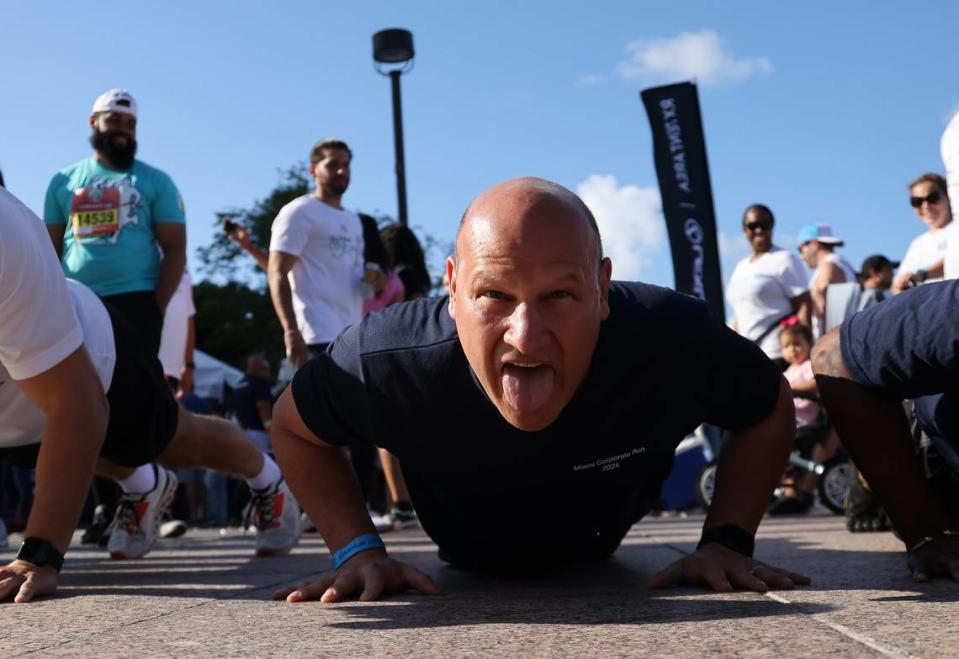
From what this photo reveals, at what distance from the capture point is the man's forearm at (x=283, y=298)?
6724mm

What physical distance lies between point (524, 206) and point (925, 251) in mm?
5007

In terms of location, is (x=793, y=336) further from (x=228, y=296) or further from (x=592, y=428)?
(x=228, y=296)

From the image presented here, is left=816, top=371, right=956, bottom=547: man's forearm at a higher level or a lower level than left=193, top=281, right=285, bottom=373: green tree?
lower

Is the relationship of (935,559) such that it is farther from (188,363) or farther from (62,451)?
(188,363)

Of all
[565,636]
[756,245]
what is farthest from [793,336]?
[565,636]

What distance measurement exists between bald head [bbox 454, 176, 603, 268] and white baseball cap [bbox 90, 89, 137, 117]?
3782 mm

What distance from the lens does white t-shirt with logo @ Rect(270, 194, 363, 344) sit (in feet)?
22.3

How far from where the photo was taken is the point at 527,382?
269 cm

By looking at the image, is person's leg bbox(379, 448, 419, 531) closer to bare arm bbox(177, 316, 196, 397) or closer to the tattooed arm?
bare arm bbox(177, 316, 196, 397)

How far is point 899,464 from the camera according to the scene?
11.0ft

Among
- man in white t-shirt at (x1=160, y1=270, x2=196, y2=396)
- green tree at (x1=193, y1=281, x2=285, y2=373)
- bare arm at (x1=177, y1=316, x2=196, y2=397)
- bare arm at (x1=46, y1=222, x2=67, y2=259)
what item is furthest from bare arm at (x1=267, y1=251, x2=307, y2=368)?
green tree at (x1=193, y1=281, x2=285, y2=373)

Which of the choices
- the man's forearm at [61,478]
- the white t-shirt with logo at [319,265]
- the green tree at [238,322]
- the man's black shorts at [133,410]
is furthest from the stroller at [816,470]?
the green tree at [238,322]

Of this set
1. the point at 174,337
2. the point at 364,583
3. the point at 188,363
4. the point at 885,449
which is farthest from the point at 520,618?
the point at 188,363

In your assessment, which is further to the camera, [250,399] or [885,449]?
[250,399]
